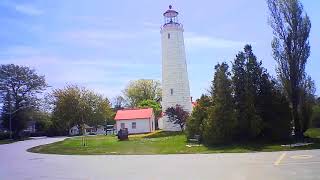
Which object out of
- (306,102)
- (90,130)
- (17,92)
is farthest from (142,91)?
(306,102)

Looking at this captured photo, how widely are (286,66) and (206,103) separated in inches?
282

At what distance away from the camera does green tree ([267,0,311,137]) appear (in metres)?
33.9

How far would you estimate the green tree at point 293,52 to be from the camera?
3391 cm

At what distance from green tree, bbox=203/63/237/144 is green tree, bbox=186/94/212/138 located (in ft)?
6.26

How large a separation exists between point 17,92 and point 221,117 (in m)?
57.1

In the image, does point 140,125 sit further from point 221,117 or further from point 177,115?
point 221,117

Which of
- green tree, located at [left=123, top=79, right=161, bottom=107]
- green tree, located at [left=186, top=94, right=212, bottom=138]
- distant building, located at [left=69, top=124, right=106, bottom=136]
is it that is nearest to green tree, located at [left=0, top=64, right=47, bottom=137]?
distant building, located at [left=69, top=124, right=106, bottom=136]

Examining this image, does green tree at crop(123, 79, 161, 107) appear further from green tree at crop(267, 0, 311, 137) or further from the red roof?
green tree at crop(267, 0, 311, 137)

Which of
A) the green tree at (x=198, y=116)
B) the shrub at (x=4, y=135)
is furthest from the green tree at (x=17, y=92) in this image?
the green tree at (x=198, y=116)

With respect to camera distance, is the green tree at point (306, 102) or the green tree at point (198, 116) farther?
the green tree at point (198, 116)

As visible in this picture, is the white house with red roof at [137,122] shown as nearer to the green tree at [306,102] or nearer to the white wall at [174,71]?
the white wall at [174,71]

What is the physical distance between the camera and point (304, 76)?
33969 mm

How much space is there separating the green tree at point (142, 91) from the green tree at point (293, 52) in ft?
230

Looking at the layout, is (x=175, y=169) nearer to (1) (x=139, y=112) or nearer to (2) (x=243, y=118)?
(2) (x=243, y=118)
